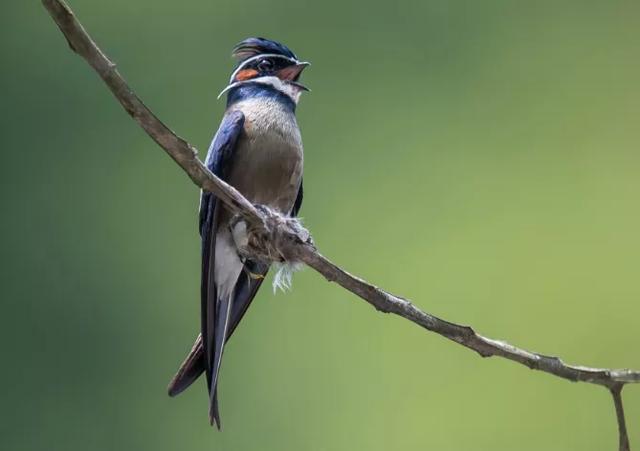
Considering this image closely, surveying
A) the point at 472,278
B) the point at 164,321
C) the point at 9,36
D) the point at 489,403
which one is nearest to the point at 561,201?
the point at 472,278

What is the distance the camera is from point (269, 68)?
5.49 ft

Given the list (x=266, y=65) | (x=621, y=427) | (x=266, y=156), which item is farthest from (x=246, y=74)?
(x=621, y=427)

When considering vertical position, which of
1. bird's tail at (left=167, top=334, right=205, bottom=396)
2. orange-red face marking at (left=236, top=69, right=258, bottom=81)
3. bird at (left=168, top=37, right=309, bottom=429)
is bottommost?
bird's tail at (left=167, top=334, right=205, bottom=396)

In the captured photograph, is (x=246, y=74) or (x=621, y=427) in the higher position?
(x=246, y=74)

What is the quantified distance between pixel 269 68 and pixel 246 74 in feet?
0.15

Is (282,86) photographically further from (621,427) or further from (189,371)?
(621,427)

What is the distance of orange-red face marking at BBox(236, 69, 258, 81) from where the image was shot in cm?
168

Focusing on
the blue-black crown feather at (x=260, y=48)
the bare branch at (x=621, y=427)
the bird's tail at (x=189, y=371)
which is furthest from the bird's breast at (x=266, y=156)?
the bare branch at (x=621, y=427)

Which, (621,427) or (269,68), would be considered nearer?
(621,427)

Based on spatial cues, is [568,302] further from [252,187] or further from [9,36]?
[9,36]

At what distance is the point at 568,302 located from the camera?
2301 millimetres

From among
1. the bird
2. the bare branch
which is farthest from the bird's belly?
the bare branch

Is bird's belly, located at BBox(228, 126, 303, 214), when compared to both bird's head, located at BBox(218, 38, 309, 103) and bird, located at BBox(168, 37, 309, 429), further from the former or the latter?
bird's head, located at BBox(218, 38, 309, 103)

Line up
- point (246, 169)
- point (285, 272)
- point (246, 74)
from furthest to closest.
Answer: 1. point (246, 74)
2. point (246, 169)
3. point (285, 272)
